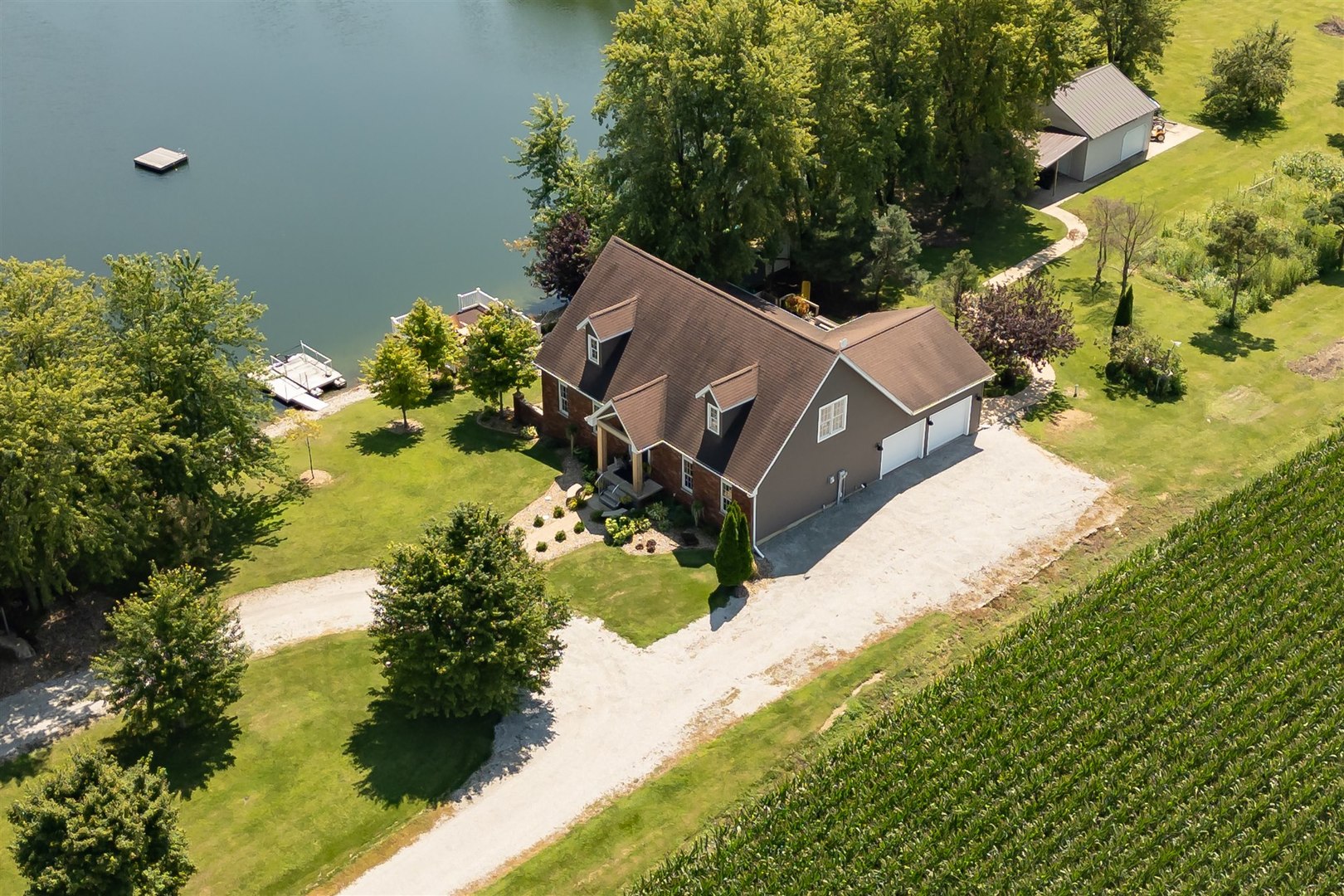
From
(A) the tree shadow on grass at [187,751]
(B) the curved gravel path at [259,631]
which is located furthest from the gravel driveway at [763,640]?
(B) the curved gravel path at [259,631]

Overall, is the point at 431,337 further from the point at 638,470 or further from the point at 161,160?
the point at 161,160

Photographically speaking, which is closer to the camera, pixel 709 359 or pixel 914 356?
pixel 709 359

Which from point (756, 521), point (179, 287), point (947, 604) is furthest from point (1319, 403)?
point (179, 287)

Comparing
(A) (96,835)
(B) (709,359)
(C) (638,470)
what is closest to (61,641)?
(A) (96,835)

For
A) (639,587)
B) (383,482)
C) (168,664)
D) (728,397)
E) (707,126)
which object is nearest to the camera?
(168,664)

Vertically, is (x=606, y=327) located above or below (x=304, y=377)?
above

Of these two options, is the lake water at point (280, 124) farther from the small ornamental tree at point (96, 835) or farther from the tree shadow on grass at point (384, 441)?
the small ornamental tree at point (96, 835)

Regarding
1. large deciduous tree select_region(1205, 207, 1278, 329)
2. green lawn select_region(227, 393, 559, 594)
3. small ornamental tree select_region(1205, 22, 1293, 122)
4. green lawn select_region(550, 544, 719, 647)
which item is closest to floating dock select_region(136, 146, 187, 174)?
green lawn select_region(227, 393, 559, 594)
